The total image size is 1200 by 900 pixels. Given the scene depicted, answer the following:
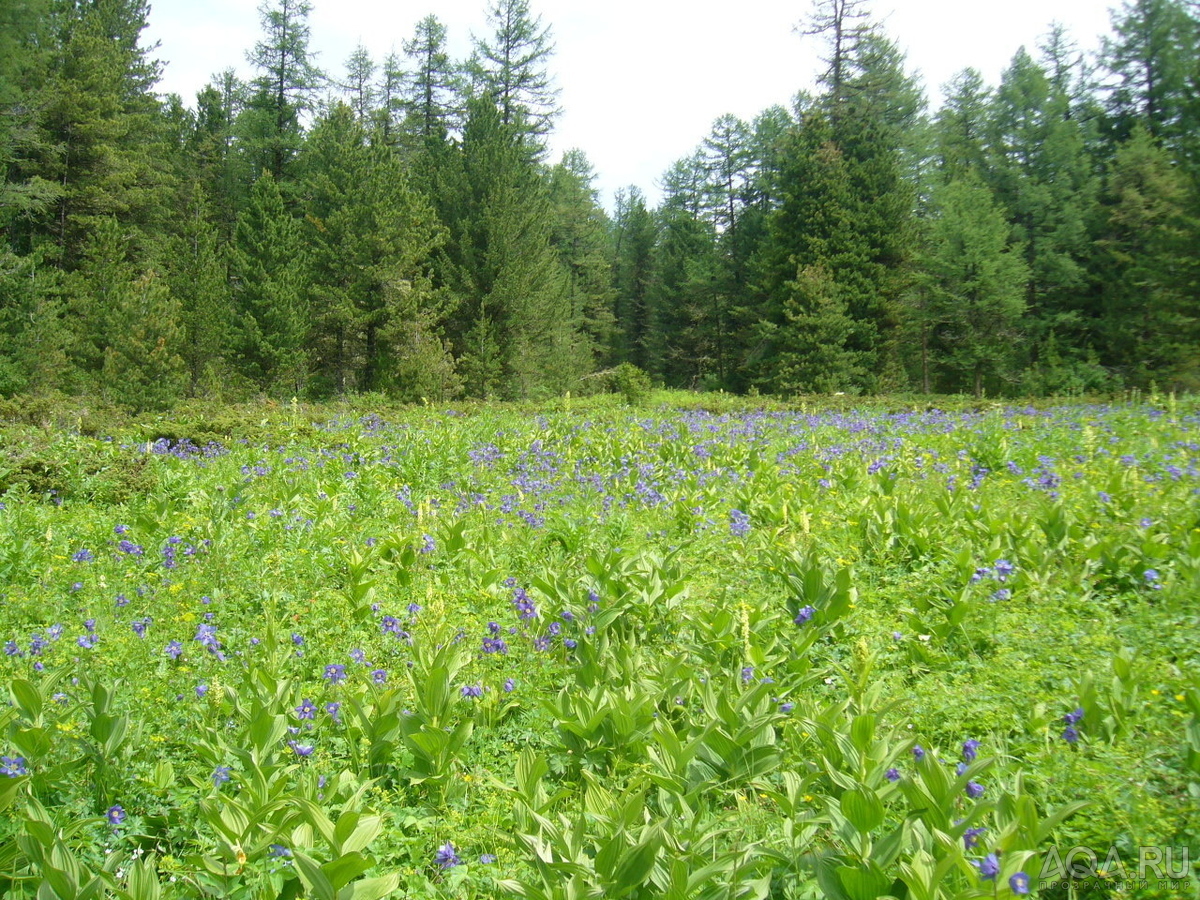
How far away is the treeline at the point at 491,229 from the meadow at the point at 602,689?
18.1 meters

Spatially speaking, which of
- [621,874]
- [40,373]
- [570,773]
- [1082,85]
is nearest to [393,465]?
[570,773]

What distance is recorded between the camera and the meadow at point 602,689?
231cm

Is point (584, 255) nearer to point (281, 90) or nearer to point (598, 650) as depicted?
point (281, 90)

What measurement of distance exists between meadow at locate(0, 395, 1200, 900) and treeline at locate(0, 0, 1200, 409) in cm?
1810

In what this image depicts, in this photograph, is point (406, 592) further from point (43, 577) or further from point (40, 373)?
point (40, 373)

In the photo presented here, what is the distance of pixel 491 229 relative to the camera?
86.4 ft

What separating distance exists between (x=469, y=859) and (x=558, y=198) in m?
44.3

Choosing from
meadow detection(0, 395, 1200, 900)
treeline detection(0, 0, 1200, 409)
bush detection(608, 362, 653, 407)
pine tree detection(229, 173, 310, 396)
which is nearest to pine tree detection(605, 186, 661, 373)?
treeline detection(0, 0, 1200, 409)

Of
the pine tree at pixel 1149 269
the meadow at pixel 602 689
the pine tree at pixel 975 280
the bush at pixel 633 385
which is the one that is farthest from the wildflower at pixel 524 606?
the pine tree at pixel 975 280

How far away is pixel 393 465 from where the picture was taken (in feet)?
27.3

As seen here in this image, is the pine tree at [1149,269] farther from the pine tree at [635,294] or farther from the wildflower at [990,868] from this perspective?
the pine tree at [635,294]

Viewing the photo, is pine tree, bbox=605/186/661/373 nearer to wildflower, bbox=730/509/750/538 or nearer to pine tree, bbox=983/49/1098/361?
pine tree, bbox=983/49/1098/361

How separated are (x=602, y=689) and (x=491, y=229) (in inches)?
985

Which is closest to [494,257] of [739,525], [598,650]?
[739,525]
